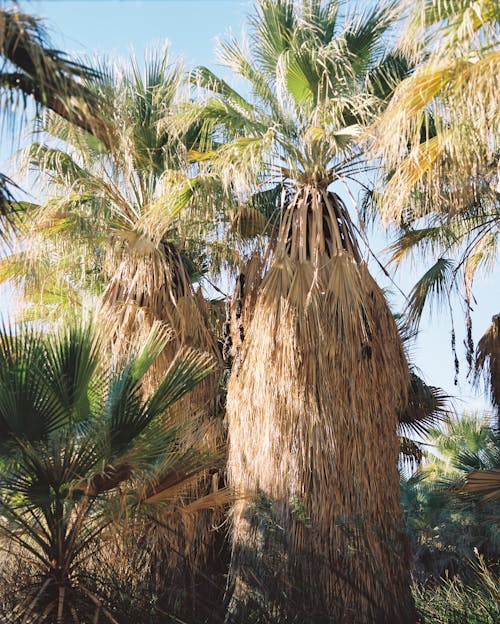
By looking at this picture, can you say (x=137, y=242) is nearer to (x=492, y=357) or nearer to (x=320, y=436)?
(x=320, y=436)

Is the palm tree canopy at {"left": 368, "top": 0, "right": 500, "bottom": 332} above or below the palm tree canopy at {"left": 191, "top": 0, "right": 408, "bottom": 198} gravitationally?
below

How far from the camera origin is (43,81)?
491 cm

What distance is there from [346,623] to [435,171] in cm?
446

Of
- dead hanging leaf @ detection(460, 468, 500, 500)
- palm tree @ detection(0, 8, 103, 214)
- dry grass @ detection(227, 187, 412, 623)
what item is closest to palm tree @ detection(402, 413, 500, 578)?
dead hanging leaf @ detection(460, 468, 500, 500)

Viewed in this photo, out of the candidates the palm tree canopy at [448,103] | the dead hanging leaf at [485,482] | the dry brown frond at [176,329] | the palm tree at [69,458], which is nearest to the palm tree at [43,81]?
the palm tree at [69,458]

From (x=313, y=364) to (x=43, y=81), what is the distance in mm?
4658

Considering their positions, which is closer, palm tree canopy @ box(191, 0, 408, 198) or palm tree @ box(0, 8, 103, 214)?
palm tree @ box(0, 8, 103, 214)

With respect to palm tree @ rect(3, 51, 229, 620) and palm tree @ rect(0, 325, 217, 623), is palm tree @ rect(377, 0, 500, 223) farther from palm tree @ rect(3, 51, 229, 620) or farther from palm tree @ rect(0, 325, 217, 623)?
palm tree @ rect(0, 325, 217, 623)

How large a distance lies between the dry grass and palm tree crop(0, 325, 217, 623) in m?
1.94

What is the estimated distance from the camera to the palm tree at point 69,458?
232 inches

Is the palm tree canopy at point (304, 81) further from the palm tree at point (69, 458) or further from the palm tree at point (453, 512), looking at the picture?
the palm tree at point (453, 512)

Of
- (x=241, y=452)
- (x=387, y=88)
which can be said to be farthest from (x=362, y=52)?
(x=241, y=452)

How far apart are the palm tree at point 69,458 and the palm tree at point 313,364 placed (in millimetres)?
1831

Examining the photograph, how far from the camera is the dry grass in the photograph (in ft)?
25.9
